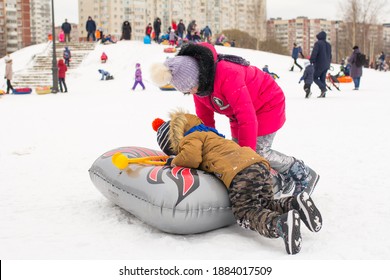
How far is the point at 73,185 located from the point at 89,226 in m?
1.24

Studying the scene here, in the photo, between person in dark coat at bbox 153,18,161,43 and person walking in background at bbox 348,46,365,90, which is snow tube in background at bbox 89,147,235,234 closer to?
person walking in background at bbox 348,46,365,90

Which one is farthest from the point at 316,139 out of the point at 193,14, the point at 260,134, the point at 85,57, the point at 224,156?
the point at 193,14

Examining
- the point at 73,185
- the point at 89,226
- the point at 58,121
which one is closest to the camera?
the point at 89,226

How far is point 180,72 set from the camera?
3371mm

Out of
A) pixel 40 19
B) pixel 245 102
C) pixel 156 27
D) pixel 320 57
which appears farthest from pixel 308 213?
pixel 40 19

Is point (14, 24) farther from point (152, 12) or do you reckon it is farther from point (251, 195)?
point (251, 195)

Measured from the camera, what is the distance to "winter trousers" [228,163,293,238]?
9.70 feet

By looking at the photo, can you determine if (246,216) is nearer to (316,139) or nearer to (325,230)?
(325,230)

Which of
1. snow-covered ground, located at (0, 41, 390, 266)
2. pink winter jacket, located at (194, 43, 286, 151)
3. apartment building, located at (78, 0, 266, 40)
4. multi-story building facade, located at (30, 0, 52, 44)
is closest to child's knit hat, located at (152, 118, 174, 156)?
pink winter jacket, located at (194, 43, 286, 151)

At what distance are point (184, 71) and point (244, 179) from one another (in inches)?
35.4

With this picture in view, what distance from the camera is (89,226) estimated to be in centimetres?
333

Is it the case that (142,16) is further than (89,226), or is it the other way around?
(142,16)

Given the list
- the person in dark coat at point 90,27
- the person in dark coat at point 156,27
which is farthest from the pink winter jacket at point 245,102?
the person in dark coat at point 90,27

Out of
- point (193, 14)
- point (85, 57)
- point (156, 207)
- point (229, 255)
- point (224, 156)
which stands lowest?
point (229, 255)
